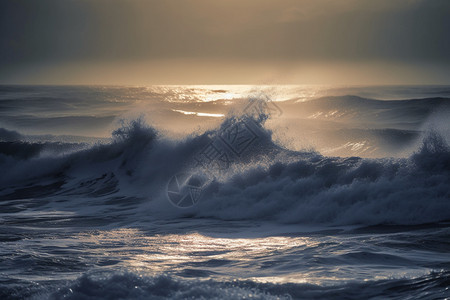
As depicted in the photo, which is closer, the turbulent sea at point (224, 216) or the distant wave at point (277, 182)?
the turbulent sea at point (224, 216)

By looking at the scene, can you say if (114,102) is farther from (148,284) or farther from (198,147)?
(148,284)

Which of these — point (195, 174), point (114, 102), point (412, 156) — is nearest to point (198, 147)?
point (195, 174)

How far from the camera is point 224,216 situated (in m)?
8.52

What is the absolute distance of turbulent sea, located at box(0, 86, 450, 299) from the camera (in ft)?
15.3

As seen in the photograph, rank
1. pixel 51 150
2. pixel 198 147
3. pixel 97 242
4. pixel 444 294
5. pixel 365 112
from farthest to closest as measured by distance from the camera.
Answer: pixel 365 112 → pixel 51 150 → pixel 198 147 → pixel 97 242 → pixel 444 294

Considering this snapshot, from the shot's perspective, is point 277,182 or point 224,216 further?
point 277,182

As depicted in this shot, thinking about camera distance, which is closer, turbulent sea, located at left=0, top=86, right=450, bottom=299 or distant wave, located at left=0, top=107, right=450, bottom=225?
turbulent sea, located at left=0, top=86, right=450, bottom=299

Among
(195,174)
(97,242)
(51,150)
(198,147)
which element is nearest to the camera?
(97,242)

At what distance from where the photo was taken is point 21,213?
30.0 feet

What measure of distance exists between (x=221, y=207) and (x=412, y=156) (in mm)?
3638

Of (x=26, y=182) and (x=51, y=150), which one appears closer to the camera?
(x=26, y=182)

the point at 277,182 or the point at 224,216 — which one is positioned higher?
the point at 277,182

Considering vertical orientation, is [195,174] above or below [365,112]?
below

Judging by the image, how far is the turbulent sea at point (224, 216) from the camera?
15.3 ft
